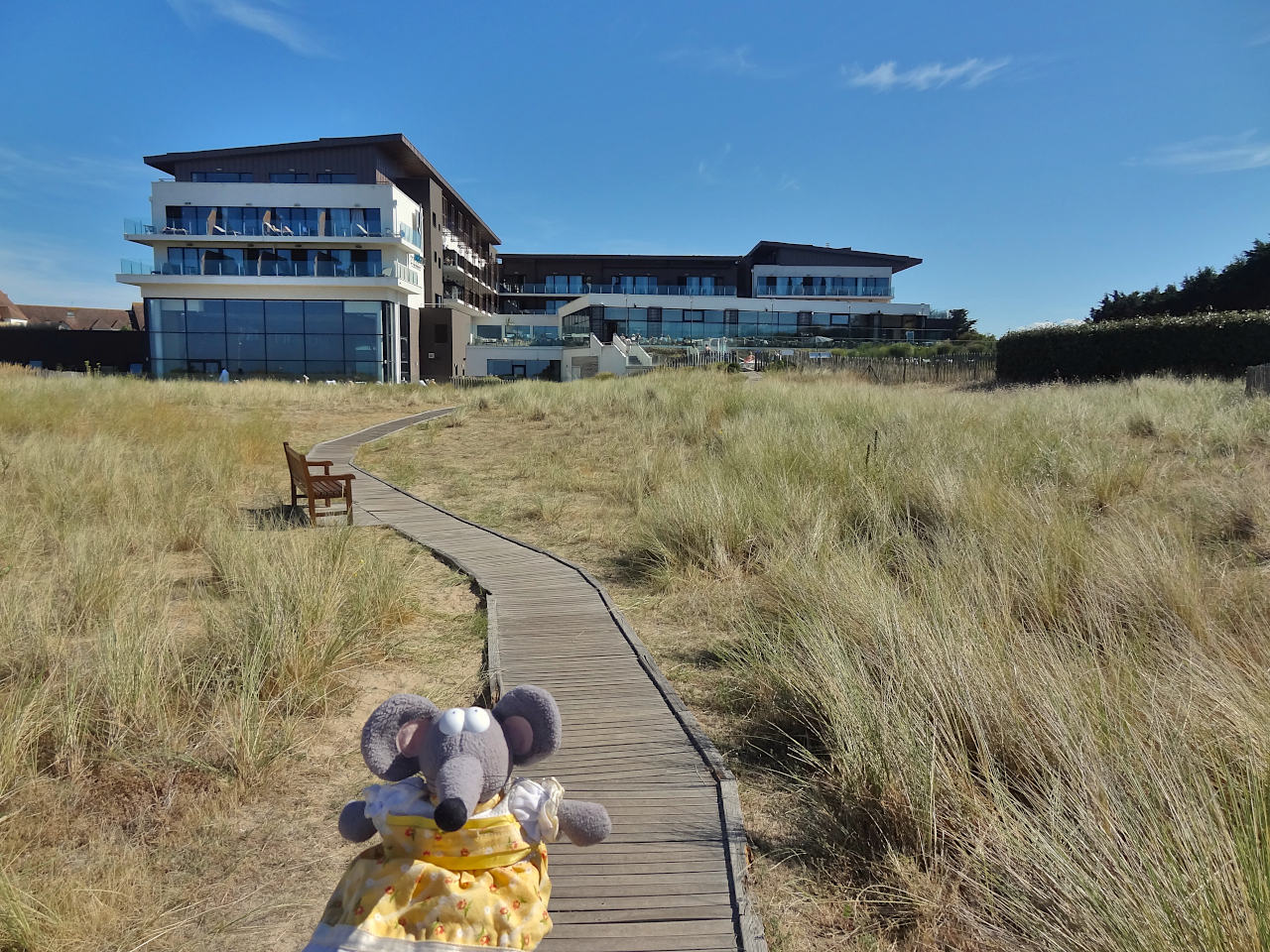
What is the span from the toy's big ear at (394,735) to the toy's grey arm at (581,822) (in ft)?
1.57

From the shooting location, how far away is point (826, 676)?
4.01m

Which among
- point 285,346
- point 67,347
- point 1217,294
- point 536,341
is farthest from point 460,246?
point 1217,294

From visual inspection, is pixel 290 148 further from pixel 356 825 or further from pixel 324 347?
pixel 356 825

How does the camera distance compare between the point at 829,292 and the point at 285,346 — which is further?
the point at 829,292

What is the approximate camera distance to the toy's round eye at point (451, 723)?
219 cm

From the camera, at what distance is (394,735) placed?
7.49ft

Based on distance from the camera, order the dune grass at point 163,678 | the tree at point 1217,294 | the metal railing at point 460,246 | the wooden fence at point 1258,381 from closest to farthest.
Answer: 1. the dune grass at point 163,678
2. the wooden fence at point 1258,381
3. the tree at point 1217,294
4. the metal railing at point 460,246

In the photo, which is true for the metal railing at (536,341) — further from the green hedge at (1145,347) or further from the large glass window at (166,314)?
the green hedge at (1145,347)

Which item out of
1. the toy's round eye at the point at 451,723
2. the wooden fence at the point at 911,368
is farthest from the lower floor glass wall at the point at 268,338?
the toy's round eye at the point at 451,723

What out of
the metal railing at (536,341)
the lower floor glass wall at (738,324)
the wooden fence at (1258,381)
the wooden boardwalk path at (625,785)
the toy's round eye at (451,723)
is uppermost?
the lower floor glass wall at (738,324)

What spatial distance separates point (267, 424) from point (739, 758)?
16418 mm

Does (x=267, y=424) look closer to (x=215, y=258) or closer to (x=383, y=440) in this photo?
(x=383, y=440)

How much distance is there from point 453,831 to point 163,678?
305 cm

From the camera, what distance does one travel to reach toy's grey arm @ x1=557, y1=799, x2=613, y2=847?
7.67 feet
